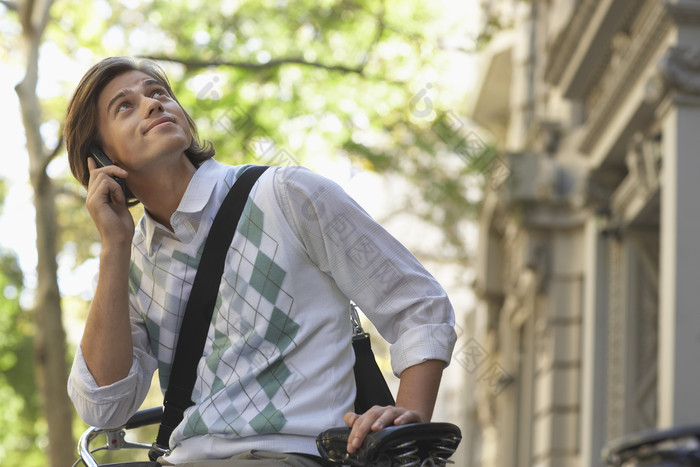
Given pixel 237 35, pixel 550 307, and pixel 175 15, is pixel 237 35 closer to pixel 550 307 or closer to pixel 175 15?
pixel 175 15

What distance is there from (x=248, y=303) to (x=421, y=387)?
0.51 metres

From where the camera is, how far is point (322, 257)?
2.81 m

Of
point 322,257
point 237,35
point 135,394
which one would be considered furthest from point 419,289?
point 237,35

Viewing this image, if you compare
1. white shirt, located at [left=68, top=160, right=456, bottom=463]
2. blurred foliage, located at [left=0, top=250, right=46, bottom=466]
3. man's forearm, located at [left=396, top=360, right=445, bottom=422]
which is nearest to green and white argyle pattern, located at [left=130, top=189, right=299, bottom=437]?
white shirt, located at [left=68, top=160, right=456, bottom=463]

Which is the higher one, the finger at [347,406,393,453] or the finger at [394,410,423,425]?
the finger at [394,410,423,425]

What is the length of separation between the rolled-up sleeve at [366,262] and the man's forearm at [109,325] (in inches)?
19.0

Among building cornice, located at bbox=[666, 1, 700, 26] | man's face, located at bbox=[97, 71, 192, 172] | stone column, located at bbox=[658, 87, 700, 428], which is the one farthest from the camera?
building cornice, located at bbox=[666, 1, 700, 26]

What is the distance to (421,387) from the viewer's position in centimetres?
257

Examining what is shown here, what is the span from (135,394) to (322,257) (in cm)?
67

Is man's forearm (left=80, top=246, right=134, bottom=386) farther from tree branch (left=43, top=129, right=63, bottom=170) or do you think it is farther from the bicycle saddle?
tree branch (left=43, top=129, right=63, bottom=170)

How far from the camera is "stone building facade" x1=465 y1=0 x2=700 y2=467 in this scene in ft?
25.9

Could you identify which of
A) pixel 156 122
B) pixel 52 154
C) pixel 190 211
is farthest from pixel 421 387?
pixel 52 154

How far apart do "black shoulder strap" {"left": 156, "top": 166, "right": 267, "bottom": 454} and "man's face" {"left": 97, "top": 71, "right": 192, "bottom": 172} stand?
32 centimetres

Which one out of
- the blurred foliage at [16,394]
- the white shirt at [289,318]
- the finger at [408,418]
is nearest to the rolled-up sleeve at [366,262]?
the white shirt at [289,318]
